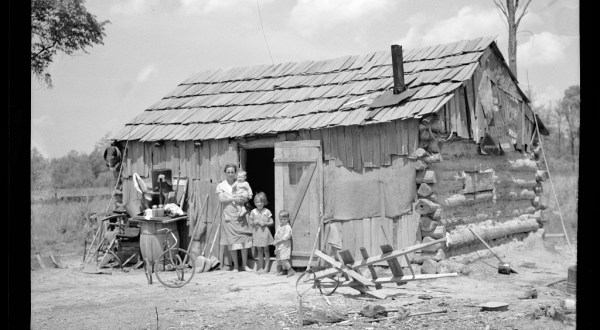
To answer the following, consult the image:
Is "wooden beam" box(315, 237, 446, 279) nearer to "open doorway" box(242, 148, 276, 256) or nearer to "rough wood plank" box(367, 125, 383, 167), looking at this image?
"rough wood plank" box(367, 125, 383, 167)

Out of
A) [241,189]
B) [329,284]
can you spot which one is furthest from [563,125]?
[329,284]

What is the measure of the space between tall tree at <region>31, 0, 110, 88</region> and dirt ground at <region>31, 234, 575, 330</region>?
8336mm

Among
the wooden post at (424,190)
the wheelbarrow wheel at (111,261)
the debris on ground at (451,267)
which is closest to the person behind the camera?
the debris on ground at (451,267)

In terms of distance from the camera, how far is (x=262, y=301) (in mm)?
9047

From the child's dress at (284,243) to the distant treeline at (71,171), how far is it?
19864mm

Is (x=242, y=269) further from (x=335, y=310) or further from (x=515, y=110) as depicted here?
(x=515, y=110)

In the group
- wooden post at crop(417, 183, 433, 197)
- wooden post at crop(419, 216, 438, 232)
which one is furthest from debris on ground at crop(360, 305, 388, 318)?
wooden post at crop(417, 183, 433, 197)

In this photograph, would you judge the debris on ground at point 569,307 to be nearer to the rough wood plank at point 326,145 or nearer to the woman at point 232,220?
the rough wood plank at point 326,145

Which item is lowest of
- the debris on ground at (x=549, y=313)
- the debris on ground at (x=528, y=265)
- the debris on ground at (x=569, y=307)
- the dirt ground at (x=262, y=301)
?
the dirt ground at (x=262, y=301)

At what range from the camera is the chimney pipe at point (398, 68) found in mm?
11328

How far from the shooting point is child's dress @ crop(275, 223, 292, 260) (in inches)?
447

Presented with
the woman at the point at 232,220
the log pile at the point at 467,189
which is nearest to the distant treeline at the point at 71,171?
the woman at the point at 232,220

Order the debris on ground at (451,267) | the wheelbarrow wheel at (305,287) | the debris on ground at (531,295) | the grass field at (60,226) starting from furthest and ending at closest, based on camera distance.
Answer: the grass field at (60,226), the debris on ground at (451,267), the wheelbarrow wheel at (305,287), the debris on ground at (531,295)
